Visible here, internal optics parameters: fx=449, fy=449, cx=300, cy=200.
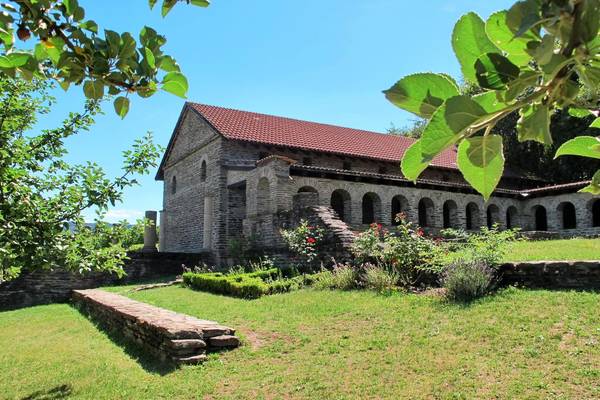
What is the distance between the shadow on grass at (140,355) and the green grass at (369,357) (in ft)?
0.16

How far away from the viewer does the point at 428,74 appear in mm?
625

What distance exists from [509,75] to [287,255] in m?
14.0

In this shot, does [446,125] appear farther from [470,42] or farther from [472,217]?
[472,217]

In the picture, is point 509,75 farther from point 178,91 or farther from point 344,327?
point 344,327

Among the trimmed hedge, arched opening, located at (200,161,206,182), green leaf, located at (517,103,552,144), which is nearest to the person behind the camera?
green leaf, located at (517,103,552,144)

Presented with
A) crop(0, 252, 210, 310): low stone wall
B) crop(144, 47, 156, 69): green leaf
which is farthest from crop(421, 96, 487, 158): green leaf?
crop(0, 252, 210, 310): low stone wall

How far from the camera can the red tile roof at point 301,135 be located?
21984 mm

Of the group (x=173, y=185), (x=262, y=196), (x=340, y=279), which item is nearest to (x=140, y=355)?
(x=340, y=279)

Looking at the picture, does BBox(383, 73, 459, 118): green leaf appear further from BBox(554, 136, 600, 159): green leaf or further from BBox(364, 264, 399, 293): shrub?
BBox(364, 264, 399, 293): shrub

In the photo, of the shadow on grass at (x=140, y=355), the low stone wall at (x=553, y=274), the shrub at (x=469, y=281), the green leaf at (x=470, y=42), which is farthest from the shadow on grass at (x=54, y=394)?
Answer: the low stone wall at (x=553, y=274)

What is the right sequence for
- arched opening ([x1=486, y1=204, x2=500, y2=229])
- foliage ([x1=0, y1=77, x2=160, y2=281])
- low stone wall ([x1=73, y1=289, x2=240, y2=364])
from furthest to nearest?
arched opening ([x1=486, y1=204, x2=500, y2=229]) → low stone wall ([x1=73, y1=289, x2=240, y2=364]) → foliage ([x1=0, y1=77, x2=160, y2=281])

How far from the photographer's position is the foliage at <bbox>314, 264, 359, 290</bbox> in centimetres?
1070

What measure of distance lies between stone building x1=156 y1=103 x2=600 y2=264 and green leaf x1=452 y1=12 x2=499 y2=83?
590 inches

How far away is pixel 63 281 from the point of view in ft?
55.2
